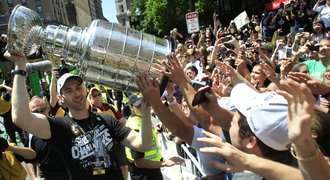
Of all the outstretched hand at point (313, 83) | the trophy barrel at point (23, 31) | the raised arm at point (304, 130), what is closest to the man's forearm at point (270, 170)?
the raised arm at point (304, 130)

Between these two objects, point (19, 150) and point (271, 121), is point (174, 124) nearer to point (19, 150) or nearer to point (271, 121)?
point (271, 121)

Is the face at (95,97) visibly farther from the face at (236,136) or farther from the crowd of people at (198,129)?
the face at (236,136)

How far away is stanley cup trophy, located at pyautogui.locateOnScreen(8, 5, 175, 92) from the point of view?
306 cm

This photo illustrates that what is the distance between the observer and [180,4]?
150 ft

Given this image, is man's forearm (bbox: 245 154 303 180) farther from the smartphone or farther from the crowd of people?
the smartphone

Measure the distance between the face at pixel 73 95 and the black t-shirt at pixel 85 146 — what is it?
117 mm

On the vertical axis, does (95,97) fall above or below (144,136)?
below

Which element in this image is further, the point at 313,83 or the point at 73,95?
the point at 73,95

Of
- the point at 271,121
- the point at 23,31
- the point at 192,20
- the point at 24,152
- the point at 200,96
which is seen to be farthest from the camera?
the point at 192,20

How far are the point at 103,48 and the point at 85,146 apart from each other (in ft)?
2.69

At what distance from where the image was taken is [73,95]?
128 inches

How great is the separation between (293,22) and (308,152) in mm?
12780

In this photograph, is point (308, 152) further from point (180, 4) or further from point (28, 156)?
point (180, 4)

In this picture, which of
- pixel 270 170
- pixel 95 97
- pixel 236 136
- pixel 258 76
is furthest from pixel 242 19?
pixel 270 170
